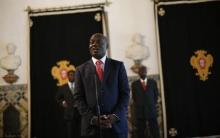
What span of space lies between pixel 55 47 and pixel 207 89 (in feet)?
8.83

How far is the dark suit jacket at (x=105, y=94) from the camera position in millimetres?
2330

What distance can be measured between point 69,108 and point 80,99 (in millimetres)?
2704

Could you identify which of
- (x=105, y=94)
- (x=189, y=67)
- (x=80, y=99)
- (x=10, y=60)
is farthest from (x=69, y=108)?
(x=105, y=94)

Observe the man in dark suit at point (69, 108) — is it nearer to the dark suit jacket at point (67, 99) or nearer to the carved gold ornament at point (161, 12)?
the dark suit jacket at point (67, 99)

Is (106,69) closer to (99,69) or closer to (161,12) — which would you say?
(99,69)

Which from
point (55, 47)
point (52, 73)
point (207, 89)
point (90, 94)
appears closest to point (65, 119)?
point (52, 73)

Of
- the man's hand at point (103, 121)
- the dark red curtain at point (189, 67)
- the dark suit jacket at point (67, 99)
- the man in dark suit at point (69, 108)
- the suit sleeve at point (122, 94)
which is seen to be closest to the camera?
the man's hand at point (103, 121)

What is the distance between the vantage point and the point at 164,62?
18.1 feet

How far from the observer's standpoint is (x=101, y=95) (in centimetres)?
233

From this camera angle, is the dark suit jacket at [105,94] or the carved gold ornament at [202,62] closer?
the dark suit jacket at [105,94]

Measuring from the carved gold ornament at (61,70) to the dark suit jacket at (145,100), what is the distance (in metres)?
1.18

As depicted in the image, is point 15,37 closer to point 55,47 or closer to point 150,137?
point 55,47

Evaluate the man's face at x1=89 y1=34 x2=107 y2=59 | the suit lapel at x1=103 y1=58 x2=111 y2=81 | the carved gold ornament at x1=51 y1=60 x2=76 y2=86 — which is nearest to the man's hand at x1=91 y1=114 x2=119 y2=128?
the suit lapel at x1=103 y1=58 x2=111 y2=81

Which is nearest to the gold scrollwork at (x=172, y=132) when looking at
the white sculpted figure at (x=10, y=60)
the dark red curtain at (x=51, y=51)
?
the dark red curtain at (x=51, y=51)
